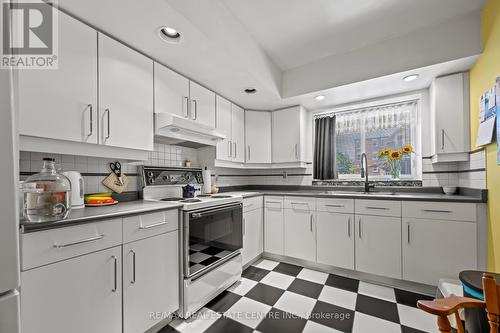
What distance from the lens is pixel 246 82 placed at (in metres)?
2.27

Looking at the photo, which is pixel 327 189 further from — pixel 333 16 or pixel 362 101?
pixel 333 16

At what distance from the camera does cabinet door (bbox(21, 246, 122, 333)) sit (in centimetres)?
92

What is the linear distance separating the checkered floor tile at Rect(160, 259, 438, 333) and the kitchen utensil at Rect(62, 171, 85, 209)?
3.59 feet

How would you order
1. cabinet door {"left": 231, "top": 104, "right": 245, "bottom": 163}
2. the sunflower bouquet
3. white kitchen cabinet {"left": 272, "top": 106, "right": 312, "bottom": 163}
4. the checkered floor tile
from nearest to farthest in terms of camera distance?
the checkered floor tile
the sunflower bouquet
cabinet door {"left": 231, "top": 104, "right": 245, "bottom": 163}
white kitchen cabinet {"left": 272, "top": 106, "right": 312, "bottom": 163}

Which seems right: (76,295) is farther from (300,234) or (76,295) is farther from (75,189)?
(300,234)

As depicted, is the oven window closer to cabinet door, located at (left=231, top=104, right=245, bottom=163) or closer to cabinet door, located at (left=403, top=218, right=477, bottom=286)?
cabinet door, located at (left=231, top=104, right=245, bottom=163)

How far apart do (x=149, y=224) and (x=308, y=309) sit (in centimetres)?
146

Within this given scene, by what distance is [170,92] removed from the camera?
6.33ft

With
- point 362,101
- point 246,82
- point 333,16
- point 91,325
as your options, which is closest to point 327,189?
point 362,101

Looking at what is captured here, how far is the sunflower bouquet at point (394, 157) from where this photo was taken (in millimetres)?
2516

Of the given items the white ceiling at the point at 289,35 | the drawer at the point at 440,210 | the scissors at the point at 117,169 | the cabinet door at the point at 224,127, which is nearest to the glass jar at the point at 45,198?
the scissors at the point at 117,169

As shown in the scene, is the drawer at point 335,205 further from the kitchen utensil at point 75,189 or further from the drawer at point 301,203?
the kitchen utensil at point 75,189

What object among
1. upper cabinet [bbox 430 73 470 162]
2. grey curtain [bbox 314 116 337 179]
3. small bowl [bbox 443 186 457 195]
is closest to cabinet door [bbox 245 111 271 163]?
grey curtain [bbox 314 116 337 179]

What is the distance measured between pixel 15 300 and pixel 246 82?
224 centimetres
